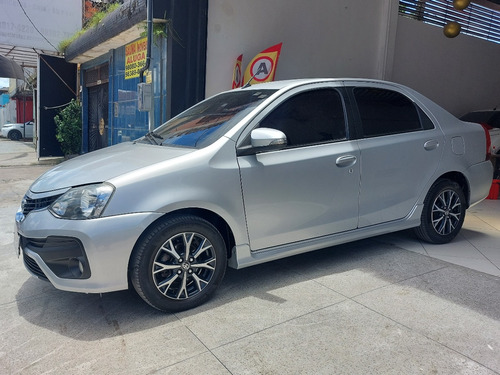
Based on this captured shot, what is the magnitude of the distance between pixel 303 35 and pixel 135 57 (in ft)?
12.2

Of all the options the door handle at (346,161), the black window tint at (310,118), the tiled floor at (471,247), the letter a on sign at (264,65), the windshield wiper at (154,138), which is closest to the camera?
the black window tint at (310,118)

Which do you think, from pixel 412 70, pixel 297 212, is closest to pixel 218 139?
pixel 297 212

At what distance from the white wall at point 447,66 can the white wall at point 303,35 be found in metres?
0.78

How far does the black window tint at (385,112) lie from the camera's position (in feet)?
13.0

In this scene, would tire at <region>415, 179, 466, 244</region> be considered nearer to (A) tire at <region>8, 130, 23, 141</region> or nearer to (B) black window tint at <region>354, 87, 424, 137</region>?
(B) black window tint at <region>354, 87, 424, 137</region>

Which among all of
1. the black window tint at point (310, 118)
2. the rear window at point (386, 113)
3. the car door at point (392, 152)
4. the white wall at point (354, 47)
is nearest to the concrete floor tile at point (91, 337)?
the black window tint at point (310, 118)

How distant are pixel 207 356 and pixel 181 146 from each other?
64.1 inches

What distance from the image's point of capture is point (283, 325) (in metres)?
2.87

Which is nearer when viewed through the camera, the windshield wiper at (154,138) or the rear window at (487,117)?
the windshield wiper at (154,138)

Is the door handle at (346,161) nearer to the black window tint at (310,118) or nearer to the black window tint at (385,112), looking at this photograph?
the black window tint at (310,118)

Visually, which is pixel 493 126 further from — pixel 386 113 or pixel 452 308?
pixel 452 308

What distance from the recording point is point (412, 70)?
10242mm

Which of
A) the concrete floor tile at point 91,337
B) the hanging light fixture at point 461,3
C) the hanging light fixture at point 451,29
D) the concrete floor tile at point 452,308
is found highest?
the hanging light fixture at point 461,3

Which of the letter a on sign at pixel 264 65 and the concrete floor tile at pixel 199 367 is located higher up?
the letter a on sign at pixel 264 65
